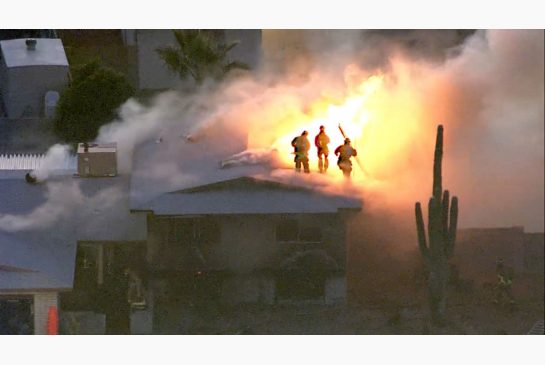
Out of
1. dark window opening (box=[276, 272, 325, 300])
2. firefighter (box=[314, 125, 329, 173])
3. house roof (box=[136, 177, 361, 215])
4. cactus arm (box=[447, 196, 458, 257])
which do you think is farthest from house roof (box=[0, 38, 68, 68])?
cactus arm (box=[447, 196, 458, 257])

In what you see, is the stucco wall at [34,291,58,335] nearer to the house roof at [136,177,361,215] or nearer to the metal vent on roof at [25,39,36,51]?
the house roof at [136,177,361,215]

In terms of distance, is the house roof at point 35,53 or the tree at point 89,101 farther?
the house roof at point 35,53

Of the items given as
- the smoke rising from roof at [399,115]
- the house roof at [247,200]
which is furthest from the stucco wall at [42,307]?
the smoke rising from roof at [399,115]

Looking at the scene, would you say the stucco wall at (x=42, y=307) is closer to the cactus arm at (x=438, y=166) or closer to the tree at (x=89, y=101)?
the tree at (x=89, y=101)

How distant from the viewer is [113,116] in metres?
26.6

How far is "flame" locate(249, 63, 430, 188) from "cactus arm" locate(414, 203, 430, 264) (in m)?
0.61

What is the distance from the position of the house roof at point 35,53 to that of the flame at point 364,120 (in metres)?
2.95

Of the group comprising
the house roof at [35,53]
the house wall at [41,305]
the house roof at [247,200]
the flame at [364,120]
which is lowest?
the house wall at [41,305]

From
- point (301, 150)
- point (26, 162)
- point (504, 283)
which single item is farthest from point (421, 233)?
point (26, 162)

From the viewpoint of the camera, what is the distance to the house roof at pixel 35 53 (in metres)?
26.9

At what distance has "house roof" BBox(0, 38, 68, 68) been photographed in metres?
26.9

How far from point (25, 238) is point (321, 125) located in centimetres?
433

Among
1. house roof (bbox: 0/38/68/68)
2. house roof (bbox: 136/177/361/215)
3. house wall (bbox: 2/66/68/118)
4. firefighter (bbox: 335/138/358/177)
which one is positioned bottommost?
house roof (bbox: 136/177/361/215)

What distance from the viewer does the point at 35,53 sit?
2697cm
